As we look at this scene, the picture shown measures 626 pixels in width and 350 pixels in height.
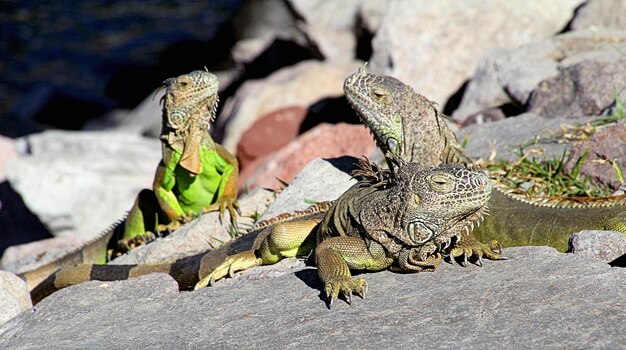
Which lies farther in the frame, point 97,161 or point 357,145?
point 97,161

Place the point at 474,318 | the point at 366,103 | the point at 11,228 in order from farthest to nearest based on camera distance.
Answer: the point at 11,228 < the point at 366,103 < the point at 474,318

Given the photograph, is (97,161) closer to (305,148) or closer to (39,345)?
(305,148)

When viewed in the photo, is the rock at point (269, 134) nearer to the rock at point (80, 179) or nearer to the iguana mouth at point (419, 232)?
the rock at point (80, 179)

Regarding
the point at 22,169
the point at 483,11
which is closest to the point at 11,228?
the point at 22,169

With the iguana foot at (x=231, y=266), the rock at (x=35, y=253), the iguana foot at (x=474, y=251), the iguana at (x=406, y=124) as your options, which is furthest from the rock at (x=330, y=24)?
the iguana foot at (x=474, y=251)

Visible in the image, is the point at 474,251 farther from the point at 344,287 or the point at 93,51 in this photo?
the point at 93,51

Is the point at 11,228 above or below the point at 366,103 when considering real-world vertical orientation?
below

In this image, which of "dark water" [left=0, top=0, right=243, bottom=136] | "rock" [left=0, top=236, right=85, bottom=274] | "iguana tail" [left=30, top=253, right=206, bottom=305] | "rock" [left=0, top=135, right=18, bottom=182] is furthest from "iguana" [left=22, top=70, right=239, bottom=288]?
"dark water" [left=0, top=0, right=243, bottom=136]
